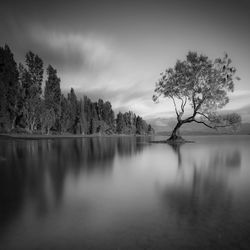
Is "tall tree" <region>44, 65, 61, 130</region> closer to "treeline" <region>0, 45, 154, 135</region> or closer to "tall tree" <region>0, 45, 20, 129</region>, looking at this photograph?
"treeline" <region>0, 45, 154, 135</region>

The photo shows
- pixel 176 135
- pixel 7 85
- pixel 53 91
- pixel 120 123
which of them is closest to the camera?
pixel 176 135

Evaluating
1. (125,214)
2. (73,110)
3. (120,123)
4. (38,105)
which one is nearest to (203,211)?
(125,214)

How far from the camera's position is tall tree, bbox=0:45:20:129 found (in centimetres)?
3794

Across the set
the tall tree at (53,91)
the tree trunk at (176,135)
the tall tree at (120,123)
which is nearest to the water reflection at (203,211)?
the tree trunk at (176,135)

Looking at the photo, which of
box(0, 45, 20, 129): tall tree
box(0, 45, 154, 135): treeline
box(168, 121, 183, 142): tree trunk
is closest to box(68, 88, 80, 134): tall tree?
box(0, 45, 154, 135): treeline

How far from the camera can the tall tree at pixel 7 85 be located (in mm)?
37938

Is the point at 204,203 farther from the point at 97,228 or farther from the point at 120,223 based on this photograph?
the point at 97,228

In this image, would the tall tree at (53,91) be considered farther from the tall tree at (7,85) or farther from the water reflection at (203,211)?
the water reflection at (203,211)

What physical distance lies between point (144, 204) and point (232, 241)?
5.96 ft

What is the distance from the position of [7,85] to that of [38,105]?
11.5m

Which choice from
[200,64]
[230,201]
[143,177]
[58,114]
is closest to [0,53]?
[58,114]

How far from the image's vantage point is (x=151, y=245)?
2.17 m

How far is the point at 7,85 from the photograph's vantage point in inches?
1617

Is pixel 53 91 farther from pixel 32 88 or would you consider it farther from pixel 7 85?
pixel 7 85
